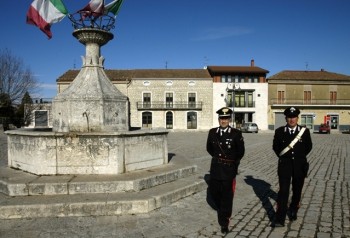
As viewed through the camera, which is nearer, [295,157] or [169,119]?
[295,157]

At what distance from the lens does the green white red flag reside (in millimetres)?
7859

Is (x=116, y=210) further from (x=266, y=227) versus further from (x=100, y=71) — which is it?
(x=100, y=71)

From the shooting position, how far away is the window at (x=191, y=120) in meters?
43.1

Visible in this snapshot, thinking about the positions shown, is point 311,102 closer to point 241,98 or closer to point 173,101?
point 241,98

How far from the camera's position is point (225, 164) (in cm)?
447

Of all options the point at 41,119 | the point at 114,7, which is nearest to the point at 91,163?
the point at 114,7

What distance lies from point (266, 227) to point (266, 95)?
41175mm

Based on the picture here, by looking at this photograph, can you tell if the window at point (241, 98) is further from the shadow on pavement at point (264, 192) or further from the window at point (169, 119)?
the shadow on pavement at point (264, 192)

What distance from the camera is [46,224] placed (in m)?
4.61

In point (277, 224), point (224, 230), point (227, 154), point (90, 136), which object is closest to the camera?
point (224, 230)

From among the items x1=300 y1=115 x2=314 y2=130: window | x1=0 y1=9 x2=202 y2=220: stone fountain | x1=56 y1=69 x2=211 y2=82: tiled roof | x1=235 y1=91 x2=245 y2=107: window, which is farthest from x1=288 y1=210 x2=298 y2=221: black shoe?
x1=300 y1=115 x2=314 y2=130: window

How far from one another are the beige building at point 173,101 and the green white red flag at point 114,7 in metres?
34.6

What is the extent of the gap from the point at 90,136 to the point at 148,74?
38.2 meters

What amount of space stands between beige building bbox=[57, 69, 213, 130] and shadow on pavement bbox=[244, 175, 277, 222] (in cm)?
3452
